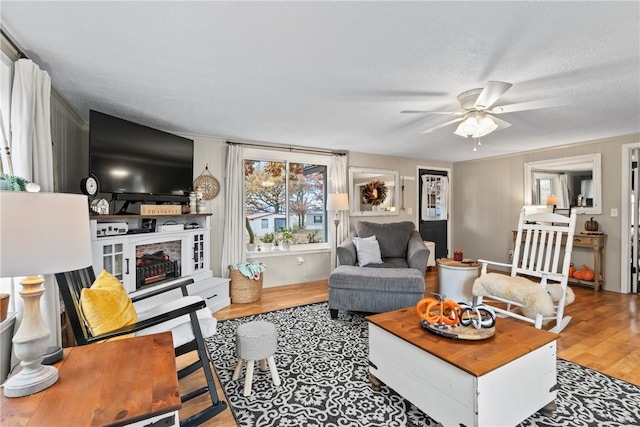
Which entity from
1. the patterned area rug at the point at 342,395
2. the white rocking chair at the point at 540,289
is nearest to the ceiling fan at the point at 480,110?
the white rocking chair at the point at 540,289

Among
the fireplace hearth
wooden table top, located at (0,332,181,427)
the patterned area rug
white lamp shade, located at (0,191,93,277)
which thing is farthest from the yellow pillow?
the fireplace hearth

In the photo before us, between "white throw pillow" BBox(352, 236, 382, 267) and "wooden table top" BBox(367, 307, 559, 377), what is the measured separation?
1.80 m

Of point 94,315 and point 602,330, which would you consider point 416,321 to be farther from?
point 602,330

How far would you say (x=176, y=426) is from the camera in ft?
3.24

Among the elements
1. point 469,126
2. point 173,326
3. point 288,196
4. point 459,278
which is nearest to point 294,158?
point 288,196

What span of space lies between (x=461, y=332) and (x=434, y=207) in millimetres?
4848

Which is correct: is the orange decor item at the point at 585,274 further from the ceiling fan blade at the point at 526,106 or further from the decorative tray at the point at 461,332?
the decorative tray at the point at 461,332

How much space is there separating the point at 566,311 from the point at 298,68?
393 cm

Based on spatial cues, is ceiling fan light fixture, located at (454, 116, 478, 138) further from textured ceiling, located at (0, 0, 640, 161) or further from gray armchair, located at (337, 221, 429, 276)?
gray armchair, located at (337, 221, 429, 276)

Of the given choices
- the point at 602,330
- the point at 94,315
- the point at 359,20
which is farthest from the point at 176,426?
the point at 602,330

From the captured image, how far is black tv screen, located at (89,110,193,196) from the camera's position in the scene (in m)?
2.71

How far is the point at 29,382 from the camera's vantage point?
3.35 feet

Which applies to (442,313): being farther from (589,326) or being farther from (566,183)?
(566,183)

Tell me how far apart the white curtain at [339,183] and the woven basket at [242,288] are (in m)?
1.57
